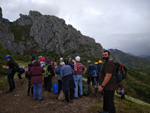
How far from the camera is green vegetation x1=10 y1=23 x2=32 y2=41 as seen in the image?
11425 centimetres

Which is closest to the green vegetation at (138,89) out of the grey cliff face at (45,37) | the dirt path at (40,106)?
the dirt path at (40,106)

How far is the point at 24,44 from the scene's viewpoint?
10725 cm

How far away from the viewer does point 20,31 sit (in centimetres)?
12281

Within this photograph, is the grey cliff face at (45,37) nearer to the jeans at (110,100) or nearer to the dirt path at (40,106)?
the dirt path at (40,106)

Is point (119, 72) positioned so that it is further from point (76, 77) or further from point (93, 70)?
point (93, 70)

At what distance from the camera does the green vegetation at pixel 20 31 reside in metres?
114

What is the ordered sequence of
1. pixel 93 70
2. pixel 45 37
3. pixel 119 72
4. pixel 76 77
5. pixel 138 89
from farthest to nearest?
pixel 45 37, pixel 138 89, pixel 93 70, pixel 76 77, pixel 119 72

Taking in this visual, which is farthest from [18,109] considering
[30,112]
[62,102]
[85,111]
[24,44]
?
[24,44]

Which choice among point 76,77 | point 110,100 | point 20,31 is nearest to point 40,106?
point 76,77

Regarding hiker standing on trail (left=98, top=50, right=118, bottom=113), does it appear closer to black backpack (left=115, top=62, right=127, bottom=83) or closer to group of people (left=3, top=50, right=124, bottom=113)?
group of people (left=3, top=50, right=124, bottom=113)

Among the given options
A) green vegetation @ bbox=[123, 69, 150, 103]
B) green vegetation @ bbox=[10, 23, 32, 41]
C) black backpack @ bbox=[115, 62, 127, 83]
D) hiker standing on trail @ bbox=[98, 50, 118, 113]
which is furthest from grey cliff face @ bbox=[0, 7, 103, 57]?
black backpack @ bbox=[115, 62, 127, 83]

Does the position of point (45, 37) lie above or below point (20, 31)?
below

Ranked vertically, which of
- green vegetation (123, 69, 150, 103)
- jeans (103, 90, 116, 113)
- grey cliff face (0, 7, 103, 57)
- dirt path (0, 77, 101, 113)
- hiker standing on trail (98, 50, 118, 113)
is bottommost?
green vegetation (123, 69, 150, 103)

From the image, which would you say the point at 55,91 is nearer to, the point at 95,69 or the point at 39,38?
the point at 95,69
